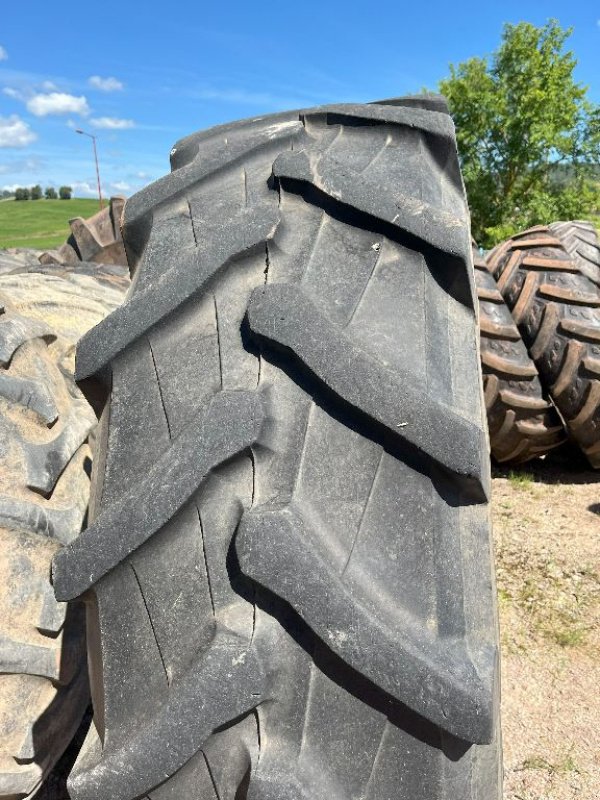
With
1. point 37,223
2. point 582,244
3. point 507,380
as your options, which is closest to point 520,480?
point 507,380

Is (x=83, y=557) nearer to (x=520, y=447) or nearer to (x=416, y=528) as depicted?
(x=416, y=528)

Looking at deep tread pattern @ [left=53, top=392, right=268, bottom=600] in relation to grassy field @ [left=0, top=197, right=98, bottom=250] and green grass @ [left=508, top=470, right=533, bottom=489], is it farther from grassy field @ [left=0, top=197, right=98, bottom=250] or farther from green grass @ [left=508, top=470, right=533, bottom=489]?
grassy field @ [left=0, top=197, right=98, bottom=250]

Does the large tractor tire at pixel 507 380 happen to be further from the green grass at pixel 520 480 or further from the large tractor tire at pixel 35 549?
the large tractor tire at pixel 35 549

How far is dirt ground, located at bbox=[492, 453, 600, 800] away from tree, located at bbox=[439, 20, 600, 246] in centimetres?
1089

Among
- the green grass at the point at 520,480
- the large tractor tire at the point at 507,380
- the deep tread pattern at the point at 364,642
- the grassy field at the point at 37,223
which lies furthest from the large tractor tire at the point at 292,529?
the grassy field at the point at 37,223

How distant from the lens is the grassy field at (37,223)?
14057 millimetres

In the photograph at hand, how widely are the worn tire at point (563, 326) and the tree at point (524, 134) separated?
10.5m

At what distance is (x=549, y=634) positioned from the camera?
2.28 meters

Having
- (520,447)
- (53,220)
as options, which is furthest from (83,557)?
(53,220)

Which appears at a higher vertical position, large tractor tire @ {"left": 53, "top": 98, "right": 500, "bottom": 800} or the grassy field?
the grassy field

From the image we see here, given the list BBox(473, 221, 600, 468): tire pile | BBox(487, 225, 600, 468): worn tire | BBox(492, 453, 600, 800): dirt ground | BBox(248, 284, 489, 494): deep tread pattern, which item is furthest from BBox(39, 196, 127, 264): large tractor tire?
BBox(248, 284, 489, 494): deep tread pattern

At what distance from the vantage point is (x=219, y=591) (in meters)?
0.83

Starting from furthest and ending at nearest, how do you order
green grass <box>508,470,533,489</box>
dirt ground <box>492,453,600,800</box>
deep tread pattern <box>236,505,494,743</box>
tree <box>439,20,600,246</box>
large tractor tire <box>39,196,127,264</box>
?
tree <box>439,20,600,246</box> < large tractor tire <box>39,196,127,264</box> < green grass <box>508,470,533,489</box> < dirt ground <box>492,453,600,800</box> < deep tread pattern <box>236,505,494,743</box>

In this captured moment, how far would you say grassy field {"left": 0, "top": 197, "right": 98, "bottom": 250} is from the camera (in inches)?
553
